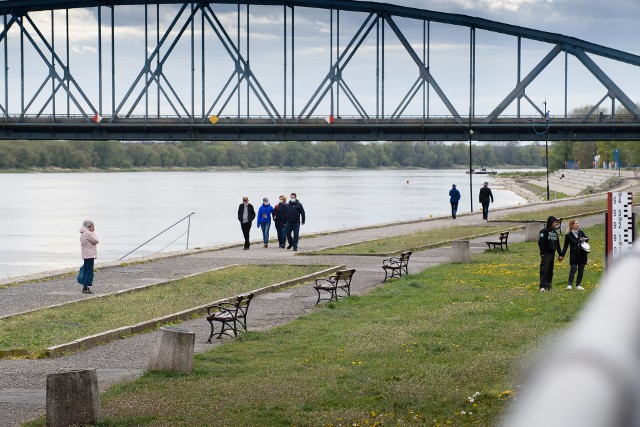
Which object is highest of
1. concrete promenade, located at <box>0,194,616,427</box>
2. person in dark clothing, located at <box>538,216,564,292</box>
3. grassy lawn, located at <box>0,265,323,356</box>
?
person in dark clothing, located at <box>538,216,564,292</box>

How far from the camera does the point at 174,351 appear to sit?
48.7 feet

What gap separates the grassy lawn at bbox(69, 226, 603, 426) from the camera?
1162 cm

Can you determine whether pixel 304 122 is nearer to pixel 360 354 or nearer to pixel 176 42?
pixel 176 42

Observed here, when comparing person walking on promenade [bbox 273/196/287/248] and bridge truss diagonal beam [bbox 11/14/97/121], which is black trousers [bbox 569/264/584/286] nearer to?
person walking on promenade [bbox 273/196/287/248]

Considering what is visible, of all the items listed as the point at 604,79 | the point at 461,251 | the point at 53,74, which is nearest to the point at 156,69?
the point at 53,74

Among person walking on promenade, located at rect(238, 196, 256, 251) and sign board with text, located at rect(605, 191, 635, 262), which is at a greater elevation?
sign board with text, located at rect(605, 191, 635, 262)

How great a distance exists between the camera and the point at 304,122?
80688mm

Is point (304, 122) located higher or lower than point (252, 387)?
higher

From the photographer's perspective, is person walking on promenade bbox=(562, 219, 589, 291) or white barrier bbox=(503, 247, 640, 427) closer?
white barrier bbox=(503, 247, 640, 427)

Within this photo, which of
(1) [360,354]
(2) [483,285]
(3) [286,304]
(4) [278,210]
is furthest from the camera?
(4) [278,210]

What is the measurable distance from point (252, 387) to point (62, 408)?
2.84 meters

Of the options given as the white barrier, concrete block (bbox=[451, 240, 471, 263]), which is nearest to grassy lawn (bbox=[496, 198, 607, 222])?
concrete block (bbox=[451, 240, 471, 263])

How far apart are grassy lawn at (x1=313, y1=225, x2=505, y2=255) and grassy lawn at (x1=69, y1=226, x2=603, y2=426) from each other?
43.3 feet

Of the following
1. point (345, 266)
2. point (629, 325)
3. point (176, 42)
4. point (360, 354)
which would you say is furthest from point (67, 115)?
point (629, 325)
